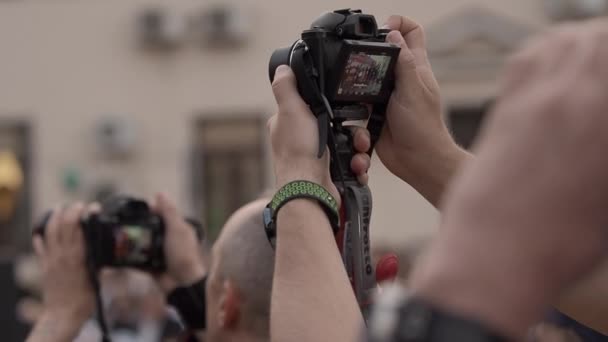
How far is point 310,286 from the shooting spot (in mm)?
1642

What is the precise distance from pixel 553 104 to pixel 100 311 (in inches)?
82.6

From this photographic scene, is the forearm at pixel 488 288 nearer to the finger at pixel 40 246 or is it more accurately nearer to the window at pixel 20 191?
the finger at pixel 40 246

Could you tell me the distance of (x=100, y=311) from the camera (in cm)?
293

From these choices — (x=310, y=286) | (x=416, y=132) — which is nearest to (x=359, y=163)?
(x=416, y=132)

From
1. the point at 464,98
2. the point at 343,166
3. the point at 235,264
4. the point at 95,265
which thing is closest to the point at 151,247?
the point at 95,265

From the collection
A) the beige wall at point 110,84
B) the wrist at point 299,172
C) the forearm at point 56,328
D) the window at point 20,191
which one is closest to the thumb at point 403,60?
the wrist at point 299,172

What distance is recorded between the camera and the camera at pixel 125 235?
9.54 ft

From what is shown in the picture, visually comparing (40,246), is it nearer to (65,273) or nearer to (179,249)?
(65,273)

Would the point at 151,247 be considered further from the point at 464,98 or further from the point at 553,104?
the point at 464,98

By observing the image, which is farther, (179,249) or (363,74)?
(179,249)

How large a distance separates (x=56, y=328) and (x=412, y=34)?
1.23 metres

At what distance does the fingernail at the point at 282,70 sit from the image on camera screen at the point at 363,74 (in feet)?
0.24

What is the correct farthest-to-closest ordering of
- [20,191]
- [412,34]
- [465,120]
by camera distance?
[20,191] → [465,120] → [412,34]

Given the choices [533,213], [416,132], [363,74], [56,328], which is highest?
[533,213]
